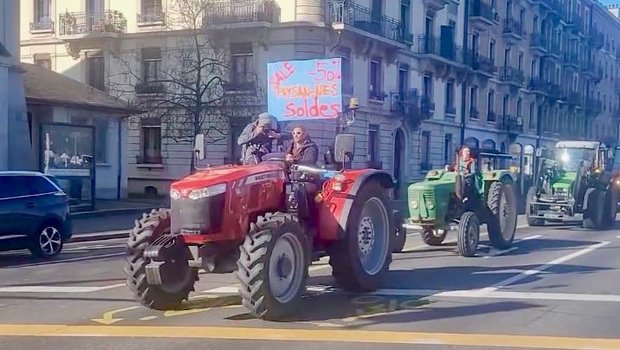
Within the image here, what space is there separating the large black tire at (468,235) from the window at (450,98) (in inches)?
1274

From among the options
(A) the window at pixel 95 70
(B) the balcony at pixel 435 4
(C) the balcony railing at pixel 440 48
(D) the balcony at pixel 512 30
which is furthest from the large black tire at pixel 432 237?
(D) the balcony at pixel 512 30

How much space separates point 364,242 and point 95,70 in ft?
105

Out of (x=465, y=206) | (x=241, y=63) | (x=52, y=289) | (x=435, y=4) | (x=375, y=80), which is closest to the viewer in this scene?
(x=52, y=289)

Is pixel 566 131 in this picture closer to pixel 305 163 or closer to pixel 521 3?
pixel 521 3

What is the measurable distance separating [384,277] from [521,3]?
51.3 m

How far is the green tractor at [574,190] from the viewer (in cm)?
2256

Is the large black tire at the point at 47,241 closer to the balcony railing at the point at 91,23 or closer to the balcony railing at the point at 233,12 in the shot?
the balcony railing at the point at 233,12

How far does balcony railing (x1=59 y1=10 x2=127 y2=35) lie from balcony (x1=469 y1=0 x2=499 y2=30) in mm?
21354

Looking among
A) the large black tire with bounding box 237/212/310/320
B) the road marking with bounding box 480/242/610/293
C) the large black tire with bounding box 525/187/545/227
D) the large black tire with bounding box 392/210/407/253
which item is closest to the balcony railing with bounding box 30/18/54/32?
the large black tire with bounding box 525/187/545/227

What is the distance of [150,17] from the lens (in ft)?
123

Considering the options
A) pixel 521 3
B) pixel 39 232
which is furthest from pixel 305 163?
pixel 521 3

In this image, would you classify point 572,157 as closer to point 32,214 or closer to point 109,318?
point 32,214

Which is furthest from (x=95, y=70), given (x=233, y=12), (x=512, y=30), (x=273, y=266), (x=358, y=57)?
(x=273, y=266)

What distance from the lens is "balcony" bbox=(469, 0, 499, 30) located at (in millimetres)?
49469
